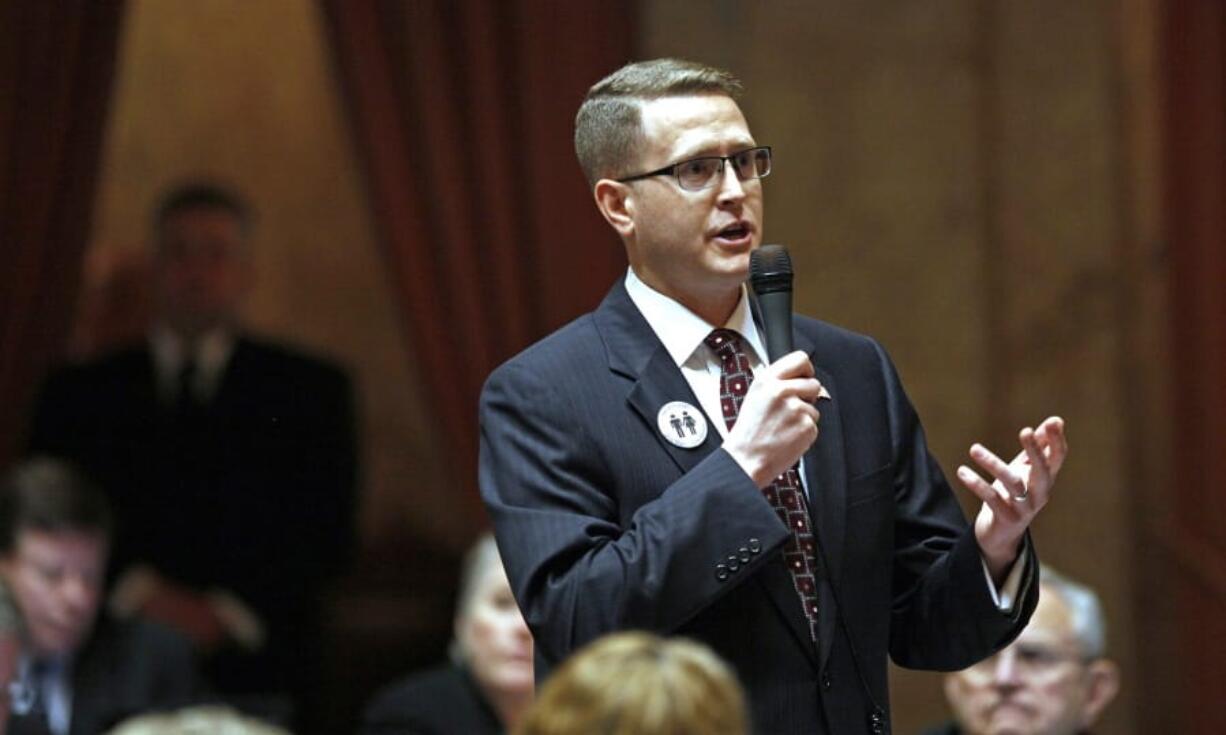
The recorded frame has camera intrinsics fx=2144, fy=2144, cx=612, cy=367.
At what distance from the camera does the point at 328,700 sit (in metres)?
7.69

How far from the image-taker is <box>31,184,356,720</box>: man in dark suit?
6.61 meters

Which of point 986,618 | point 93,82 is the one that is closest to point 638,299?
point 986,618

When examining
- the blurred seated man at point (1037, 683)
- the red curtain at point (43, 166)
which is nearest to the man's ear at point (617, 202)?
the blurred seated man at point (1037, 683)

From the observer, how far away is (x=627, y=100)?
3047mm

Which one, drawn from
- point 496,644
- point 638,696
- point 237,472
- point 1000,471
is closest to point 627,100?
point 1000,471

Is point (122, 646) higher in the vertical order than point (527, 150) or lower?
lower

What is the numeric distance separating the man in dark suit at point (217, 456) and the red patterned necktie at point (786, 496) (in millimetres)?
3719

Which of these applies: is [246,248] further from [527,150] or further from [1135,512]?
[1135,512]

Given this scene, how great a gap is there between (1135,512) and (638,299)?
415cm

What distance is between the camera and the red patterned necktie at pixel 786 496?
115 inches

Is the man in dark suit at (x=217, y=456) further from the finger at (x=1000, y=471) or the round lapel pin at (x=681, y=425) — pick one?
the finger at (x=1000, y=471)

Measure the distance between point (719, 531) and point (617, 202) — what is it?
0.57 meters

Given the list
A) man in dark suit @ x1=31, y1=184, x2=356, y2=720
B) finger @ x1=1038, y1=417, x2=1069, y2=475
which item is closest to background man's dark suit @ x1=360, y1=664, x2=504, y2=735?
man in dark suit @ x1=31, y1=184, x2=356, y2=720

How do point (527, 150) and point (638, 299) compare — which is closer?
point (638, 299)
